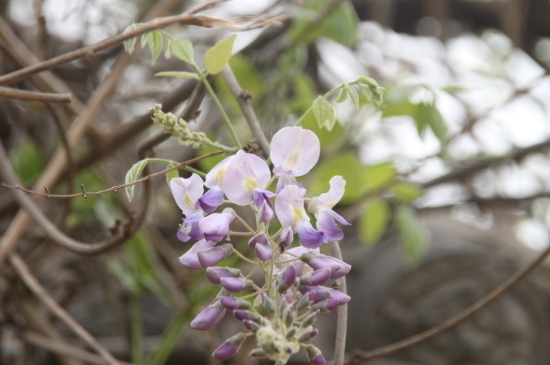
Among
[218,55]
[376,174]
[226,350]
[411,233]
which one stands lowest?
[411,233]

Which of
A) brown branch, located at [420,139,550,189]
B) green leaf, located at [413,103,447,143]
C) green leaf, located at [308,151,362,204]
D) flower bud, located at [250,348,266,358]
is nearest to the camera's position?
flower bud, located at [250,348,266,358]

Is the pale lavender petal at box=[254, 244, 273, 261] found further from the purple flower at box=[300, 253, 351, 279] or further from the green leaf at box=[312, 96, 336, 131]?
the green leaf at box=[312, 96, 336, 131]

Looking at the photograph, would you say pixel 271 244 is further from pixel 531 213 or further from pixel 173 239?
pixel 531 213

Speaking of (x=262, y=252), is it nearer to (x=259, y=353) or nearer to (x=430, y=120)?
(x=259, y=353)

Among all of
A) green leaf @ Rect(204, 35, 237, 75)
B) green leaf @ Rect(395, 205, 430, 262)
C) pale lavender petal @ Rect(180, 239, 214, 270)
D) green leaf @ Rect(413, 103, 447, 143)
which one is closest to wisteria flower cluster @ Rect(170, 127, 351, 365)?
pale lavender petal @ Rect(180, 239, 214, 270)

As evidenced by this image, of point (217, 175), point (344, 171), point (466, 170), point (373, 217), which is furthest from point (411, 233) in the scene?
point (217, 175)

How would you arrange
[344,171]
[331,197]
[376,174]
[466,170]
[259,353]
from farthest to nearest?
[466,170]
[376,174]
[344,171]
[331,197]
[259,353]

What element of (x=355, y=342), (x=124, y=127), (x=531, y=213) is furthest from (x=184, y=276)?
(x=531, y=213)
